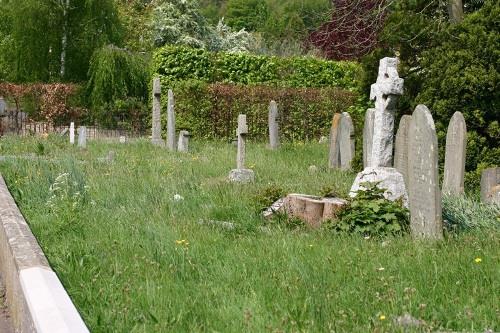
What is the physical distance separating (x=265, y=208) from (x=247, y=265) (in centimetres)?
256

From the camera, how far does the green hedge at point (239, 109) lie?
2236cm

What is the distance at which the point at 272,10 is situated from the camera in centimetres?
8419

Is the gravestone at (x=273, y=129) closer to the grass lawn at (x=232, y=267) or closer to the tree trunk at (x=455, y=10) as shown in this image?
the tree trunk at (x=455, y=10)

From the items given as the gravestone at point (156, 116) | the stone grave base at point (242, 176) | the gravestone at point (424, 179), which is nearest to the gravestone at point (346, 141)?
the stone grave base at point (242, 176)

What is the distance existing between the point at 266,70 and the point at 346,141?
1218cm

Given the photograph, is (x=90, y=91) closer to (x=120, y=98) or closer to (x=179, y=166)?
(x=120, y=98)

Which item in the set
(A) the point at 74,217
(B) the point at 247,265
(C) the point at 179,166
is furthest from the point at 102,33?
(B) the point at 247,265

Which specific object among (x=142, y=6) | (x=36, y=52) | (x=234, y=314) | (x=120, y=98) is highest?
(x=142, y=6)

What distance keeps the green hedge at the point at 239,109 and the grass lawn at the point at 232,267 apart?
1240 centimetres

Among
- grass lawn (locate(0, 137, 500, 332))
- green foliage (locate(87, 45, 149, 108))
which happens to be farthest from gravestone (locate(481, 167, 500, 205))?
green foliage (locate(87, 45, 149, 108))

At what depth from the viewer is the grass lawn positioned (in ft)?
14.7

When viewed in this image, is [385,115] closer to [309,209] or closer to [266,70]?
[309,209]

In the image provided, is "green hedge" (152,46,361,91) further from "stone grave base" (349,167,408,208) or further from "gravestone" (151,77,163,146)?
"stone grave base" (349,167,408,208)

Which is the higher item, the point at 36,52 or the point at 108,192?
the point at 36,52
